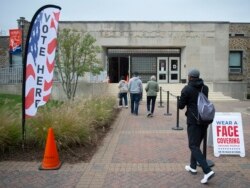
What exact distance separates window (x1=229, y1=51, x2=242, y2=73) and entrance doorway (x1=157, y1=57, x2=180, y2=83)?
6270 millimetres

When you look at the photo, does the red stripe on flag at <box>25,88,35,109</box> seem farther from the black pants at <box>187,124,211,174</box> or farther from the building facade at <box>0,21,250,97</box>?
the building facade at <box>0,21,250,97</box>

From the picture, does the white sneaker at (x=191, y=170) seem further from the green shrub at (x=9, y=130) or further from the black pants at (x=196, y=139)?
the green shrub at (x=9, y=130)

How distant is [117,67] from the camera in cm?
3428

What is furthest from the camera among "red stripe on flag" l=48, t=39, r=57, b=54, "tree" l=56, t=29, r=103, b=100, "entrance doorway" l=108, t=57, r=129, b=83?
"entrance doorway" l=108, t=57, r=129, b=83

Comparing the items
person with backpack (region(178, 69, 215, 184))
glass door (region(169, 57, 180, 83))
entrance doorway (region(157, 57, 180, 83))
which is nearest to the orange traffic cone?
person with backpack (region(178, 69, 215, 184))

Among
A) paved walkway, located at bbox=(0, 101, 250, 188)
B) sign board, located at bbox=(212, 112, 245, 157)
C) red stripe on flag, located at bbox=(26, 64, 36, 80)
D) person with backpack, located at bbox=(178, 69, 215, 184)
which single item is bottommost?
paved walkway, located at bbox=(0, 101, 250, 188)

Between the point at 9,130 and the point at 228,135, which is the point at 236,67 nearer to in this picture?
the point at 228,135

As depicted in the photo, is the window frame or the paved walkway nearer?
A: the paved walkway

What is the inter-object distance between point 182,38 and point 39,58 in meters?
24.8

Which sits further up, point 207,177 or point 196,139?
point 196,139

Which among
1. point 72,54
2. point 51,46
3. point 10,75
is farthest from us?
point 10,75

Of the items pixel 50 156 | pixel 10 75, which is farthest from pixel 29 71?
pixel 10 75

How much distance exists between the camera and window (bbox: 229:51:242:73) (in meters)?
35.4

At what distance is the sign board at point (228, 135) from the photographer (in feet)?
24.2
